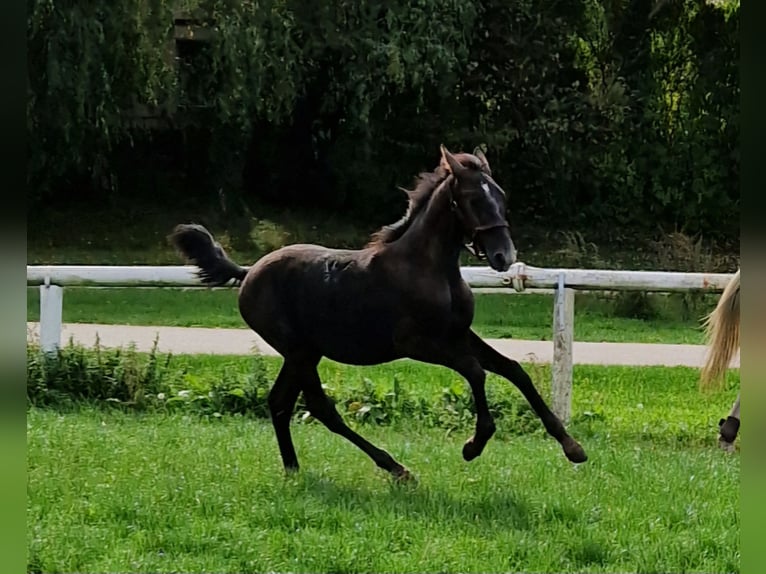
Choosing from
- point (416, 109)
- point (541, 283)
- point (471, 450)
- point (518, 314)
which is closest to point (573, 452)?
point (471, 450)

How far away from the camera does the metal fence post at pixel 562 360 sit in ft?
21.2

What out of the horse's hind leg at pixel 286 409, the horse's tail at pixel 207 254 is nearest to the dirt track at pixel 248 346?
the horse's tail at pixel 207 254

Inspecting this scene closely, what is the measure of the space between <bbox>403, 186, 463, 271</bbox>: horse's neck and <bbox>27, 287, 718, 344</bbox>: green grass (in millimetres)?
5399

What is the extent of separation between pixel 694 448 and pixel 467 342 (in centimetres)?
214

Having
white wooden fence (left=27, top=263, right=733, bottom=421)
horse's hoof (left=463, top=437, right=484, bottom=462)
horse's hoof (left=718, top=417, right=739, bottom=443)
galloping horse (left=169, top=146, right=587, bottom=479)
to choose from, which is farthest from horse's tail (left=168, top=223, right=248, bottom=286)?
horse's hoof (left=718, top=417, right=739, bottom=443)

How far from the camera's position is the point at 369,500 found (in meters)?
4.59

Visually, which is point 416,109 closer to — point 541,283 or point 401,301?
point 541,283

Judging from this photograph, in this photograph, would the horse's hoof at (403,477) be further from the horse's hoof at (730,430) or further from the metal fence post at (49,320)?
the metal fence post at (49,320)

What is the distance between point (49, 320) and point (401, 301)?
346cm

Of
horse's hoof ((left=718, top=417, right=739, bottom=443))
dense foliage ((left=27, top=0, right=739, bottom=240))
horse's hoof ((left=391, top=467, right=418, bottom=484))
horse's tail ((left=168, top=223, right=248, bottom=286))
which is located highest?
dense foliage ((left=27, top=0, right=739, bottom=240))

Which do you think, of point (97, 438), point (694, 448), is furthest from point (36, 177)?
point (694, 448)

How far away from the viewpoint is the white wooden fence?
6.48 metres

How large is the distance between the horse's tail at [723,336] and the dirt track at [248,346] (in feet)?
9.29

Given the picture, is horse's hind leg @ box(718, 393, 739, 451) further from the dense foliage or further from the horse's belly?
the dense foliage
